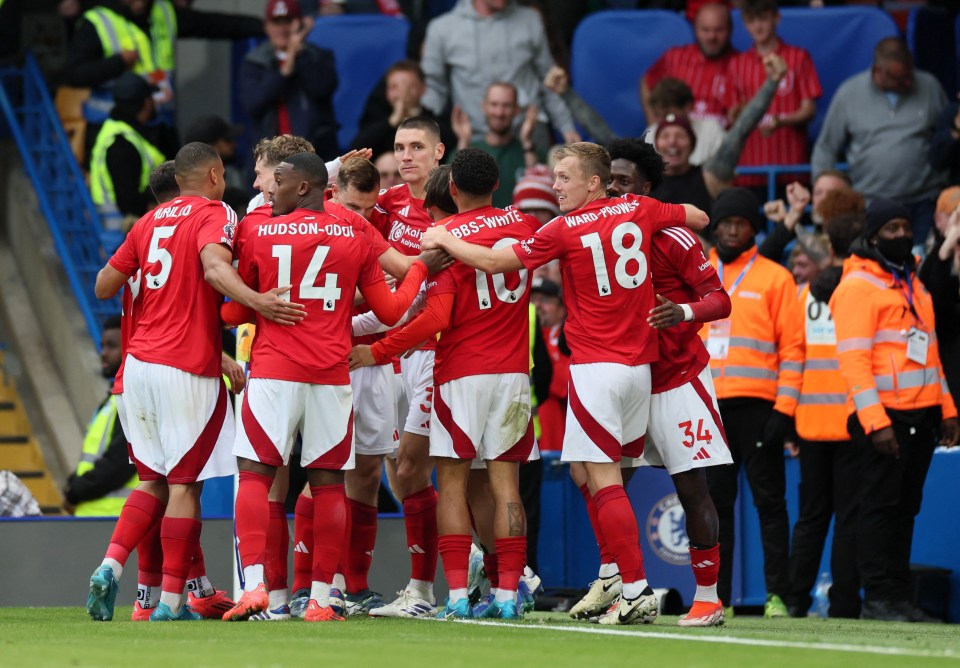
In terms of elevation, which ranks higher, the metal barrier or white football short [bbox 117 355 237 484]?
the metal barrier

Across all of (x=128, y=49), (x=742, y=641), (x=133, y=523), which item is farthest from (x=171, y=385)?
(x=128, y=49)

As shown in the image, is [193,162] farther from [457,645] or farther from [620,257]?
[457,645]

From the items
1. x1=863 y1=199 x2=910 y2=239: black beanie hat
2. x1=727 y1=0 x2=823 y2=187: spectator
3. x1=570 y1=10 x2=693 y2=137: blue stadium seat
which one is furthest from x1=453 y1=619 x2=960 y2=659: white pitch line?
x1=570 y1=10 x2=693 y2=137: blue stadium seat

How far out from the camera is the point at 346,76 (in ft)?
58.6

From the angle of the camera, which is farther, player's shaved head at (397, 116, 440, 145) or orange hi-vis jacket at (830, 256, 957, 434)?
orange hi-vis jacket at (830, 256, 957, 434)

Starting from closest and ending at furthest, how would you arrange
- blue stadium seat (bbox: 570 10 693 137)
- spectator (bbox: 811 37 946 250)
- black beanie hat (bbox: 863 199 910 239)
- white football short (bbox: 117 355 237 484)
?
white football short (bbox: 117 355 237 484) < black beanie hat (bbox: 863 199 910 239) < spectator (bbox: 811 37 946 250) < blue stadium seat (bbox: 570 10 693 137)

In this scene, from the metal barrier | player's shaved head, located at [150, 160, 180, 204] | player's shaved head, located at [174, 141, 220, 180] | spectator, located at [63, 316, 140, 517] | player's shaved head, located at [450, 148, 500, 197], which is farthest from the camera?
the metal barrier

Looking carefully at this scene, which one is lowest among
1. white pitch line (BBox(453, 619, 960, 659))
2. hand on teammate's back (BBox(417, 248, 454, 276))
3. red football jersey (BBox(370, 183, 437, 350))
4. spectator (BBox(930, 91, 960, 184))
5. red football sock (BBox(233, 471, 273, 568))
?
white pitch line (BBox(453, 619, 960, 659))

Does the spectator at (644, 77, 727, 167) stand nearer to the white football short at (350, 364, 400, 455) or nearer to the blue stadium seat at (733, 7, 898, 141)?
the blue stadium seat at (733, 7, 898, 141)

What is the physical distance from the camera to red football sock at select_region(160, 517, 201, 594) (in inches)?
338

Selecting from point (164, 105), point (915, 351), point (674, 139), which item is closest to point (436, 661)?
point (915, 351)

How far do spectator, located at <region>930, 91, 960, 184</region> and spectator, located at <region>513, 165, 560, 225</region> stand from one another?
3.07m

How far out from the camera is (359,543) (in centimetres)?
945

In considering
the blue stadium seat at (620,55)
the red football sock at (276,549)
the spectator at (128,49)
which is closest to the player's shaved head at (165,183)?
the red football sock at (276,549)
